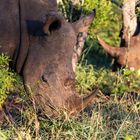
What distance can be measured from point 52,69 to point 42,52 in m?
0.20

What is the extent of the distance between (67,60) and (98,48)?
17.8 feet

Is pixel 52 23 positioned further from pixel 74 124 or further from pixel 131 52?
pixel 131 52

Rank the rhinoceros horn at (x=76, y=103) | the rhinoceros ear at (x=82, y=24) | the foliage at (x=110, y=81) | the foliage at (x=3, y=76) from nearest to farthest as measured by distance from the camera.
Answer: the foliage at (x=3, y=76)
the rhinoceros horn at (x=76, y=103)
the rhinoceros ear at (x=82, y=24)
the foliage at (x=110, y=81)

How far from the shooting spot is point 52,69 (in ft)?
20.6

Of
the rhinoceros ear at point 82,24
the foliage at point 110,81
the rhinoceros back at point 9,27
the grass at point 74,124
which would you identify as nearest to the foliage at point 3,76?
the rhinoceros back at point 9,27

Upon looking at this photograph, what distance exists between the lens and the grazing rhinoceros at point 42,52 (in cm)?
626

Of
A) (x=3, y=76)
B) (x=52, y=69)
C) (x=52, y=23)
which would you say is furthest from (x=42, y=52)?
(x=3, y=76)

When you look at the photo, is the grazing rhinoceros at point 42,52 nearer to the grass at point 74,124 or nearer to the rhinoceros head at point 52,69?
the rhinoceros head at point 52,69

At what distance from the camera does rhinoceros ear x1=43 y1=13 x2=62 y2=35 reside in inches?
240

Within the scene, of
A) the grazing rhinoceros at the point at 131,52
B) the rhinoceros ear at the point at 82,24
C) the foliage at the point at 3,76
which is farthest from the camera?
the grazing rhinoceros at the point at 131,52

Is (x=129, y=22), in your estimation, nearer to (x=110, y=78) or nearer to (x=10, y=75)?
(x=110, y=78)

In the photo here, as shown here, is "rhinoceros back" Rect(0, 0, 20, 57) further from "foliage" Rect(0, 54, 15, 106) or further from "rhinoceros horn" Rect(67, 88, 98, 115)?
"rhinoceros horn" Rect(67, 88, 98, 115)

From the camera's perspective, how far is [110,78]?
931cm

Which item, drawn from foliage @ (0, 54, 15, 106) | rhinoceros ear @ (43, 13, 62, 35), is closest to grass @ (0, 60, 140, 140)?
foliage @ (0, 54, 15, 106)
